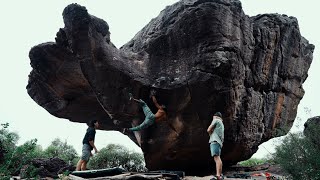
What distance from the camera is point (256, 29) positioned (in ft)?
49.8

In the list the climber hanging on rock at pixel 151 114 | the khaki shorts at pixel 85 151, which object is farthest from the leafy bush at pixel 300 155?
the khaki shorts at pixel 85 151

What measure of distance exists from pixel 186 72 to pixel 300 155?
15.6ft

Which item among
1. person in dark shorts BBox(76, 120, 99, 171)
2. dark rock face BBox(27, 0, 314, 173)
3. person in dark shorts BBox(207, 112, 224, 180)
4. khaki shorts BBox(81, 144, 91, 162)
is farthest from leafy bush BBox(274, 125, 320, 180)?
khaki shorts BBox(81, 144, 91, 162)

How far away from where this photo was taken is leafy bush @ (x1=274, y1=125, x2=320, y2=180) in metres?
10.9

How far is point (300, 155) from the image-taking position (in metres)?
11.8

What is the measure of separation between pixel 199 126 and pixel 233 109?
4.60ft

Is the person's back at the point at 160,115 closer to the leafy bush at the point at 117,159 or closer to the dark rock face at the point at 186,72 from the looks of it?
the dark rock face at the point at 186,72

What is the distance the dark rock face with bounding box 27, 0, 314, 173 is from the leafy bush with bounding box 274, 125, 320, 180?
219cm

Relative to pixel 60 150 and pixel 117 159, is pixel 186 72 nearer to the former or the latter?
pixel 117 159

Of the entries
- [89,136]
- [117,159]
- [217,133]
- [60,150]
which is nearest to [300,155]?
[217,133]

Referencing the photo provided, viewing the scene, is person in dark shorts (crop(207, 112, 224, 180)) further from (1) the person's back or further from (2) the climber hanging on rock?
(1) the person's back

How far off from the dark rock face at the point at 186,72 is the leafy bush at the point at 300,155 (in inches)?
86.2

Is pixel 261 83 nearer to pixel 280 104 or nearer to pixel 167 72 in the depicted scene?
pixel 280 104

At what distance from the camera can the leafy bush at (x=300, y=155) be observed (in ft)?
35.6
